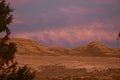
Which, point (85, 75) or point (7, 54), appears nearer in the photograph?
point (7, 54)

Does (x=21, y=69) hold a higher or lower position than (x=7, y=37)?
lower

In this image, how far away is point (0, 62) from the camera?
1623 centimetres

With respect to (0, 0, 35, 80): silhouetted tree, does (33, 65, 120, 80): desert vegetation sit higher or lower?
lower

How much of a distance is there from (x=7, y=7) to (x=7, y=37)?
155cm

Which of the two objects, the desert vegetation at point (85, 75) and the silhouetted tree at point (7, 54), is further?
the desert vegetation at point (85, 75)

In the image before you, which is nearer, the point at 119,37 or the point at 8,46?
the point at 8,46

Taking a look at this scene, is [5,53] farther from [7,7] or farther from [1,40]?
[7,7]

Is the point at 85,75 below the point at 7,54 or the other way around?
below

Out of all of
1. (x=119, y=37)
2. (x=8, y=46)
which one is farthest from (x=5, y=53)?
(x=119, y=37)

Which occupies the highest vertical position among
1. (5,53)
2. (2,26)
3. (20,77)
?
(2,26)

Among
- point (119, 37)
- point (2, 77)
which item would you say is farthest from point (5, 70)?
point (119, 37)

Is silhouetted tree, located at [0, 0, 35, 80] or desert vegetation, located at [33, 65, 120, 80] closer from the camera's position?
silhouetted tree, located at [0, 0, 35, 80]

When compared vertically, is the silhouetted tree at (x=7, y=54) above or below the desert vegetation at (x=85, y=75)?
above

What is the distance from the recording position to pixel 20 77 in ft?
54.2
